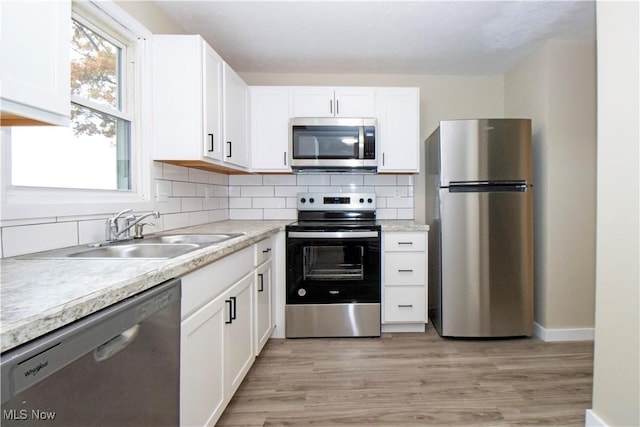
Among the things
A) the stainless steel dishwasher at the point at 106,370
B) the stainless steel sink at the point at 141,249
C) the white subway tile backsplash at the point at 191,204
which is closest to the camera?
the stainless steel dishwasher at the point at 106,370

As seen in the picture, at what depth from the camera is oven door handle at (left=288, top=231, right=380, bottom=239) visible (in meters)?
2.41

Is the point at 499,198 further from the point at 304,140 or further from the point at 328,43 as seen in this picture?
the point at 328,43

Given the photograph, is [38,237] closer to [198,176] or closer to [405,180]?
[198,176]

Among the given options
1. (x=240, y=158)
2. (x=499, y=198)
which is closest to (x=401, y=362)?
(x=499, y=198)

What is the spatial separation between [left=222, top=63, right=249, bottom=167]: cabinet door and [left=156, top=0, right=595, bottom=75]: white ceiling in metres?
0.33

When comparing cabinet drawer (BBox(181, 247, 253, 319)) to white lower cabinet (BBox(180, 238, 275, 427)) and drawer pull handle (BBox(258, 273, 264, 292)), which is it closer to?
white lower cabinet (BBox(180, 238, 275, 427))

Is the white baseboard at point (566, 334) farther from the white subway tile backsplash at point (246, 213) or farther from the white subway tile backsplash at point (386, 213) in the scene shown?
the white subway tile backsplash at point (246, 213)

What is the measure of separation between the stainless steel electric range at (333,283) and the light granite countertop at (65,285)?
1.25 m

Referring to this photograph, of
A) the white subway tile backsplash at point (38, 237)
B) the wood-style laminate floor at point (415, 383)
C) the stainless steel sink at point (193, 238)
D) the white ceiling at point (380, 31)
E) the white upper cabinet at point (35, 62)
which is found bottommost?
the wood-style laminate floor at point (415, 383)

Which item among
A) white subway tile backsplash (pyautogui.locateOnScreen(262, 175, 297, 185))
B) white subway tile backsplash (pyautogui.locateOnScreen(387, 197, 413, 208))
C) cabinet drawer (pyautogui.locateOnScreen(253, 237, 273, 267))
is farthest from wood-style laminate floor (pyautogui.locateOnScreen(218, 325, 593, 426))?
white subway tile backsplash (pyautogui.locateOnScreen(262, 175, 297, 185))

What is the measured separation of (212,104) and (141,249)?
105 centimetres

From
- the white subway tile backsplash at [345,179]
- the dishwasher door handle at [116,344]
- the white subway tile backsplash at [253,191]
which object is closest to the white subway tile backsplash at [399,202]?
the white subway tile backsplash at [345,179]

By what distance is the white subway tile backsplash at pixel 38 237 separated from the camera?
44.5 inches

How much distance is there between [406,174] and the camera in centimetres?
307
